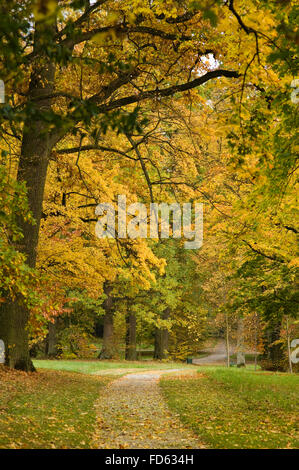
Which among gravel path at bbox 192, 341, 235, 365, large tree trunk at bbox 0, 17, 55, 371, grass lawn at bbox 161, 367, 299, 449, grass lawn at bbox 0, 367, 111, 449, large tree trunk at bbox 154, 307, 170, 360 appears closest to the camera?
grass lawn at bbox 0, 367, 111, 449

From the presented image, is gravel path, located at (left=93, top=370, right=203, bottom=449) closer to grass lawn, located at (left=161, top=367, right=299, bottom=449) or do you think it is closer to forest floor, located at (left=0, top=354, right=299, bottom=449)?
forest floor, located at (left=0, top=354, right=299, bottom=449)

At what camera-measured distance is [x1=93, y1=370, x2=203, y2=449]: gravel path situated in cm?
623

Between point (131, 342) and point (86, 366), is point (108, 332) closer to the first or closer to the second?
point (131, 342)

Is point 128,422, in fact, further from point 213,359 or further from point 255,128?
point 213,359

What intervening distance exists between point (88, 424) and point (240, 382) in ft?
23.3

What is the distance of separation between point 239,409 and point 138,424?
2.75 m

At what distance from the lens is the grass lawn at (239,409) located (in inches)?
256

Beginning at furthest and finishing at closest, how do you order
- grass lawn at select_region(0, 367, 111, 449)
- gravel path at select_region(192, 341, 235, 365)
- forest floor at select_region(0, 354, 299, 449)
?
gravel path at select_region(192, 341, 235, 365)
forest floor at select_region(0, 354, 299, 449)
grass lawn at select_region(0, 367, 111, 449)

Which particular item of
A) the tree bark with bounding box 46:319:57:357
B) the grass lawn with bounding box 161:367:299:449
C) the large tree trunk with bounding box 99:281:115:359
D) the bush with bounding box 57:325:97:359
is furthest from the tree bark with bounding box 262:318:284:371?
the tree bark with bounding box 46:319:57:357

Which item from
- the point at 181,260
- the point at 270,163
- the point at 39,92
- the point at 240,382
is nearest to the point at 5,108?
the point at 270,163

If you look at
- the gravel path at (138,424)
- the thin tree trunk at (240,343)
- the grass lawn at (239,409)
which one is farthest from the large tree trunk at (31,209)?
the thin tree trunk at (240,343)

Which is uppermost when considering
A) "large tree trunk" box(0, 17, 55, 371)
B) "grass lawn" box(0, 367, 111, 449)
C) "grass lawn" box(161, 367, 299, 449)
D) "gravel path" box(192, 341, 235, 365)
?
"large tree trunk" box(0, 17, 55, 371)

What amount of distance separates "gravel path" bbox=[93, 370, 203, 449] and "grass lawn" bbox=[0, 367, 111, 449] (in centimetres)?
24

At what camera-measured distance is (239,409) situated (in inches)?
364
